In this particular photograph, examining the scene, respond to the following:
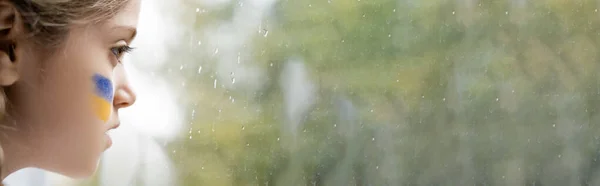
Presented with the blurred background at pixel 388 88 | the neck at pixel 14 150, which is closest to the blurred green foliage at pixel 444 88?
the blurred background at pixel 388 88

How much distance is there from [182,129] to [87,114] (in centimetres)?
28

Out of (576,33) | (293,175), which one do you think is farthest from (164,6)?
(576,33)

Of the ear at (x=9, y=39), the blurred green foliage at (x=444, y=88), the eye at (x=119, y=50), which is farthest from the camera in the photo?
the blurred green foliage at (x=444, y=88)

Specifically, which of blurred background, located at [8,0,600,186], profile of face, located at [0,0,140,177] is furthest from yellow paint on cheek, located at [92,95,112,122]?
blurred background, located at [8,0,600,186]

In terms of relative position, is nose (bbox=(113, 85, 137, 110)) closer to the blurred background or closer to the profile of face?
the profile of face

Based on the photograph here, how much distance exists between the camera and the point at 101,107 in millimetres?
682

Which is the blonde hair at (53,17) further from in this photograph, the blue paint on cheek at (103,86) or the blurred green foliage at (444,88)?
the blurred green foliage at (444,88)

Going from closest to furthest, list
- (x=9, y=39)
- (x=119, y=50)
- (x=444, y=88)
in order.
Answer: (x=9, y=39)
(x=119, y=50)
(x=444, y=88)

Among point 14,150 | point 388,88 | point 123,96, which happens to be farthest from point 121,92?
point 388,88

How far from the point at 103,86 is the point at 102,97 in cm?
1

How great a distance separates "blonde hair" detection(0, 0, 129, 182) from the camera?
0.60 m

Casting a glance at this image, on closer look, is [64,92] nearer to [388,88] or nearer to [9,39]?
[9,39]

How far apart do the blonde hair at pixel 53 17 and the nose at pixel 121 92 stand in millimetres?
96

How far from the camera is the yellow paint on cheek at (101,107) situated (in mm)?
674
